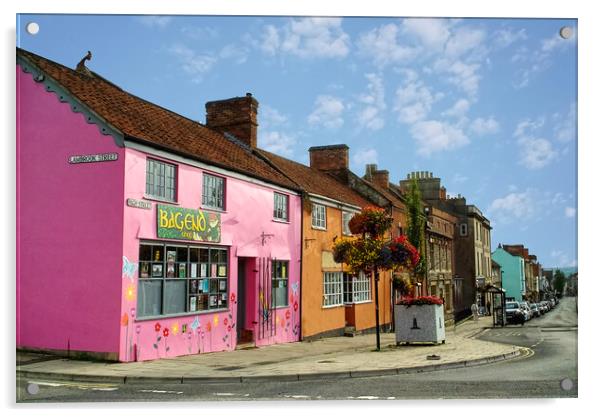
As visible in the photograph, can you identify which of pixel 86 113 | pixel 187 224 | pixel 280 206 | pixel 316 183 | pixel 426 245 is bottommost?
pixel 426 245

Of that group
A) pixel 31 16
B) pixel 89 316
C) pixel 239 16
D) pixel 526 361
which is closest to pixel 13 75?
pixel 31 16

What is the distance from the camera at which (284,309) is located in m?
20.1

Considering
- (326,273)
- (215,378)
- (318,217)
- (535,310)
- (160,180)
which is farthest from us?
(535,310)

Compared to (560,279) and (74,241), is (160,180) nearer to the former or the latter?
(74,241)

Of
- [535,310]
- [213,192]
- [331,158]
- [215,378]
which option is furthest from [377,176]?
[215,378]

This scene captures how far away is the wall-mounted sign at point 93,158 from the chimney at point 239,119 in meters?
11.0

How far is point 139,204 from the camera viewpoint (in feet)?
43.3

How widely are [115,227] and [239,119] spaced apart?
1197 centimetres

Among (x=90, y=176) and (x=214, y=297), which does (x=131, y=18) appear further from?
(x=214, y=297)

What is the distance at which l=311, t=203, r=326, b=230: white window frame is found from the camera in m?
22.6

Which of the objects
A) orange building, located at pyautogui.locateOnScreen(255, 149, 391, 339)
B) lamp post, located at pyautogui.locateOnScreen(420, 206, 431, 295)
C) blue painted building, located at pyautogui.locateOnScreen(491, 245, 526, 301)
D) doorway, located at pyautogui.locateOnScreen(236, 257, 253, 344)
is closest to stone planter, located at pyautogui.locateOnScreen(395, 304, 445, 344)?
orange building, located at pyautogui.locateOnScreen(255, 149, 391, 339)

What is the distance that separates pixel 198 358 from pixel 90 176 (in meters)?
4.96

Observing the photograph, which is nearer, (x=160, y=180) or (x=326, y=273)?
(x=160, y=180)

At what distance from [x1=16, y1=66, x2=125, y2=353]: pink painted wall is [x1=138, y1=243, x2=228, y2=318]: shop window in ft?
2.99
